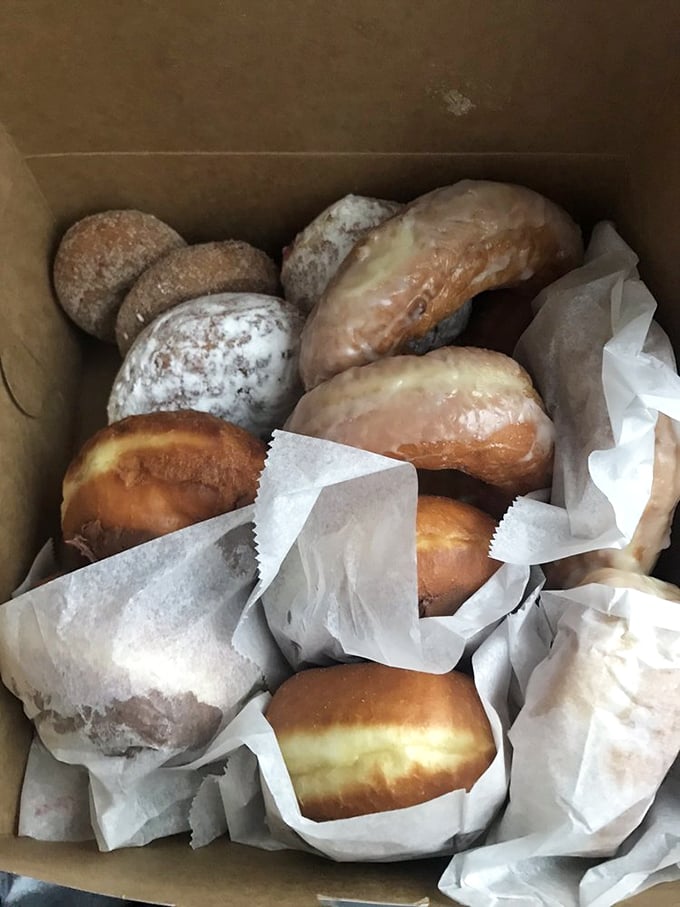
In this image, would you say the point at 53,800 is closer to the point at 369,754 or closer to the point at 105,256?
the point at 369,754

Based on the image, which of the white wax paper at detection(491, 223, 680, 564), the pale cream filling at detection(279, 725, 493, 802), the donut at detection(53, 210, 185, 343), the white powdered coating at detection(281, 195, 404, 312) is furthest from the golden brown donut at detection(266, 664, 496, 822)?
the donut at detection(53, 210, 185, 343)

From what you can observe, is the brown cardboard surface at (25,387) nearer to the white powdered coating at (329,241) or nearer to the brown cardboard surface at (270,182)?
the brown cardboard surface at (270,182)

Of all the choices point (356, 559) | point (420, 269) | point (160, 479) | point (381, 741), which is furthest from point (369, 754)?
point (420, 269)

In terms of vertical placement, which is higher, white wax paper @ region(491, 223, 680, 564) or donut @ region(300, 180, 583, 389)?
donut @ region(300, 180, 583, 389)

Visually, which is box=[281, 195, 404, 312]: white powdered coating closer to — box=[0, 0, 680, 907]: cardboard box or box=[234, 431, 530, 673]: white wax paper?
box=[0, 0, 680, 907]: cardboard box

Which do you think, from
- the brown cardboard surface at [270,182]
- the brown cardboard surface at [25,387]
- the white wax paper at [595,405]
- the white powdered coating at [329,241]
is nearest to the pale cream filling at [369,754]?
the white wax paper at [595,405]

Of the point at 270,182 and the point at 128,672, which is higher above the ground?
the point at 270,182

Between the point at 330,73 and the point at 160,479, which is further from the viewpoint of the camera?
the point at 330,73
